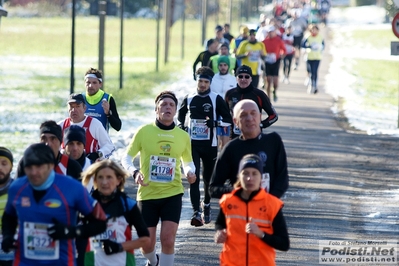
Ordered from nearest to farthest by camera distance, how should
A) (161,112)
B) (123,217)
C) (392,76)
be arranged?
(123,217), (161,112), (392,76)

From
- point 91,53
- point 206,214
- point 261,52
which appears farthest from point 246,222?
point 91,53

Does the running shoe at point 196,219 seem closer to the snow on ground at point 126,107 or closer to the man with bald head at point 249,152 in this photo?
the man with bald head at point 249,152

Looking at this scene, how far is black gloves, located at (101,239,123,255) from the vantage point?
7.07 metres

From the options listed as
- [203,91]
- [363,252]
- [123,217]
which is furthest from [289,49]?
[123,217]

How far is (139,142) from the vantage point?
9.47m

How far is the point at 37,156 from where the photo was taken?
6.25m

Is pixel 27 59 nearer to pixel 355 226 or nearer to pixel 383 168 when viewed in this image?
pixel 383 168

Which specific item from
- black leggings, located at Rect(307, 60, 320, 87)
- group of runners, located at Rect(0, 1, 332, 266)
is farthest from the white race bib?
group of runners, located at Rect(0, 1, 332, 266)

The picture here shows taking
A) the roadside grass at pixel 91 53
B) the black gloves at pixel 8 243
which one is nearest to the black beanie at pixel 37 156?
the black gloves at pixel 8 243

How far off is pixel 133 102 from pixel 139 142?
63.2ft

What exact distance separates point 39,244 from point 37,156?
1.90 feet

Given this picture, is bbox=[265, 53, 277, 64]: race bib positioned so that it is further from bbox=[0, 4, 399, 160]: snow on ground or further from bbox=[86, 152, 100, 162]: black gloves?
bbox=[86, 152, 100, 162]: black gloves

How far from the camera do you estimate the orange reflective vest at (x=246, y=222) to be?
6930mm

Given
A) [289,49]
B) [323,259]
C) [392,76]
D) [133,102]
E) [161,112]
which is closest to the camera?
[161,112]
